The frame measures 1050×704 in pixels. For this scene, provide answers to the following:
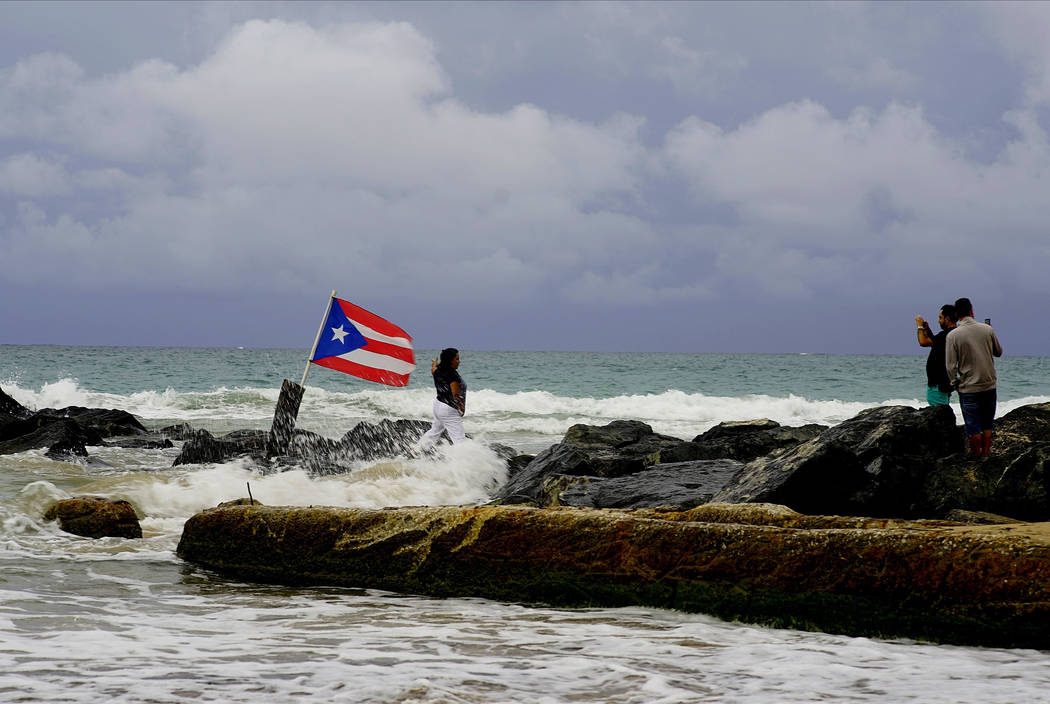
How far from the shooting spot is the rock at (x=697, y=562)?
13.2 feet

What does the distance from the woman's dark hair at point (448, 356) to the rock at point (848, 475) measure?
4.60m

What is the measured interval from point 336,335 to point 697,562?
8.22 metres

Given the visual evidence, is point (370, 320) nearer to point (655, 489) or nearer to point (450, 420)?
point (450, 420)

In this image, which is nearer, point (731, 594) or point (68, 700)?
point (68, 700)

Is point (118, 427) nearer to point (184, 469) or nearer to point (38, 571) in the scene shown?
point (184, 469)

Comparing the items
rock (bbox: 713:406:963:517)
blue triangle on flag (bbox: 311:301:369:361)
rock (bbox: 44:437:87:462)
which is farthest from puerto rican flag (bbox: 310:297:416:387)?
rock (bbox: 713:406:963:517)

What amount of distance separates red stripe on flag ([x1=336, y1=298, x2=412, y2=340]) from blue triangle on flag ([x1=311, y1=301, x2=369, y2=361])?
7 centimetres

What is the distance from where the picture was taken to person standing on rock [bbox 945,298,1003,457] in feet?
29.8

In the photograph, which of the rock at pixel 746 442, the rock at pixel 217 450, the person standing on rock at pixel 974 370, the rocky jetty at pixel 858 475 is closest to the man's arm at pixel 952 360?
the person standing on rock at pixel 974 370

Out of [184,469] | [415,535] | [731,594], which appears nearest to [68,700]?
[415,535]

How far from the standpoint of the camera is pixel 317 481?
1138 cm

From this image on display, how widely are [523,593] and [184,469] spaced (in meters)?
8.83

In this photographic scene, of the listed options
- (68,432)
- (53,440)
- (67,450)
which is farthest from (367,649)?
(68,432)

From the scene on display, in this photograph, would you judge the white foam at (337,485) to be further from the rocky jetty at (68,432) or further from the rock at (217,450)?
the rocky jetty at (68,432)
